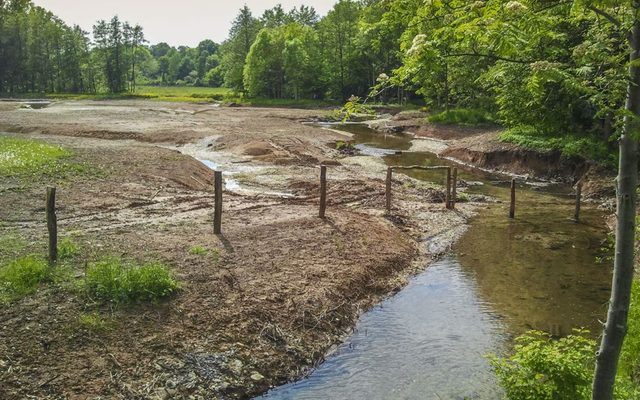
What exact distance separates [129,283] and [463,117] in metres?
52.7

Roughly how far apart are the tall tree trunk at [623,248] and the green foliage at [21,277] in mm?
11589

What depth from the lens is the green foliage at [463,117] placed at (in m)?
59.3

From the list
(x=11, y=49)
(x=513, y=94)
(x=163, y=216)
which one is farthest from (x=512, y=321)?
(x=11, y=49)

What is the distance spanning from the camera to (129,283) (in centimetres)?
1305

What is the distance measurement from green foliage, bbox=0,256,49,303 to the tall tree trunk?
11.6 metres

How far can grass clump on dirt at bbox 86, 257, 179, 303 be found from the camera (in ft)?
42.3

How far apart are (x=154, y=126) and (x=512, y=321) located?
44.9m

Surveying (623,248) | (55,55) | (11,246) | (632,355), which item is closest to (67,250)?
(11,246)

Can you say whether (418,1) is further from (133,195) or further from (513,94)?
(513,94)

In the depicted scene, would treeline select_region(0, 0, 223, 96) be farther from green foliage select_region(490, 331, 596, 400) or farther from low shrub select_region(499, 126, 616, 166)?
green foliage select_region(490, 331, 596, 400)

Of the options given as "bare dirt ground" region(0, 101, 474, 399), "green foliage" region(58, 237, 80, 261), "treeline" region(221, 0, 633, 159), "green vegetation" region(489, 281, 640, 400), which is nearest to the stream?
"bare dirt ground" region(0, 101, 474, 399)

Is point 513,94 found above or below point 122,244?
→ above

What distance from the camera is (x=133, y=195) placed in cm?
2441

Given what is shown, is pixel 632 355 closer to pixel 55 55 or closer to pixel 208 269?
pixel 208 269
